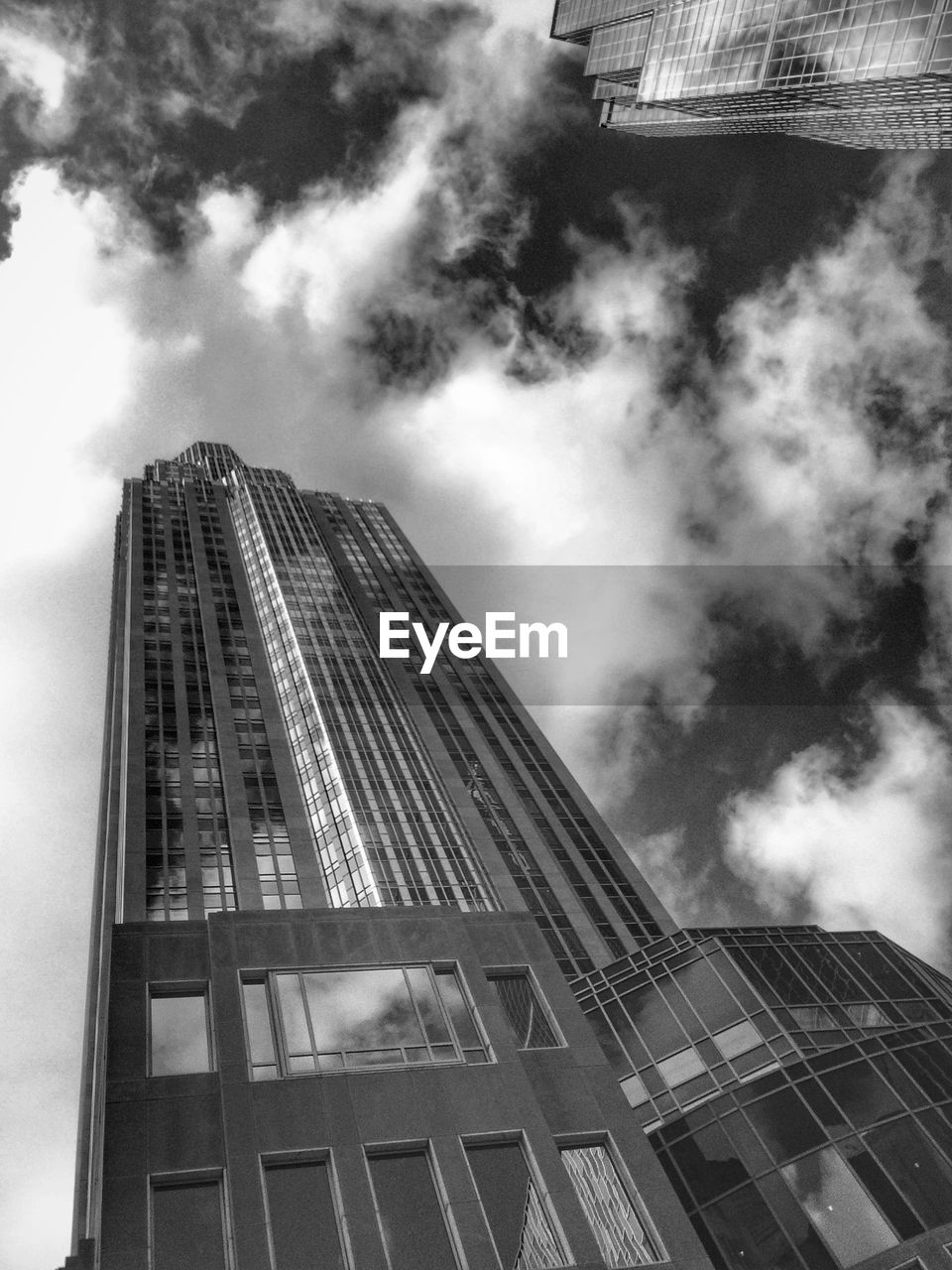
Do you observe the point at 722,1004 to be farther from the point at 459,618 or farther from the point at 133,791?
the point at 459,618

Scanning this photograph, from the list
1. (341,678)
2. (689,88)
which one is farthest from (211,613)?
(689,88)

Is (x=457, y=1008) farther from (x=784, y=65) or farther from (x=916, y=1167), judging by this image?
(x=784, y=65)

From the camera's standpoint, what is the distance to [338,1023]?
92.0 feet

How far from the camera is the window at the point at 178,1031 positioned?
86.6 ft

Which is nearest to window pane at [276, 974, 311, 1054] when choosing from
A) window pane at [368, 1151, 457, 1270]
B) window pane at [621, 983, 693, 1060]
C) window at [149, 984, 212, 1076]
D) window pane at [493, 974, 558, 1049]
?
window at [149, 984, 212, 1076]

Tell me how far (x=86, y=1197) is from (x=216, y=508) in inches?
4317

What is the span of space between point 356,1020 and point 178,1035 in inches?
178

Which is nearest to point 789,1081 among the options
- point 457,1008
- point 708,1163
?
point 708,1163

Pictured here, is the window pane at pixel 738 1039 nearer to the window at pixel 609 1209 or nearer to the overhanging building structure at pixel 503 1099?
the overhanging building structure at pixel 503 1099

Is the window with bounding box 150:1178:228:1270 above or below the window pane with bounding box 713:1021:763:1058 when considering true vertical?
below

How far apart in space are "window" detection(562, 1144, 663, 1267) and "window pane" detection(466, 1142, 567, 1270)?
1.12 meters

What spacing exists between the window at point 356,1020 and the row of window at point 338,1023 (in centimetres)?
3

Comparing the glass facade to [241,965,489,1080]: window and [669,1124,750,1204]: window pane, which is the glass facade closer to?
[669,1124,750,1204]: window pane

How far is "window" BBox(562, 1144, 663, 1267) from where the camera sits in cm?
2458
